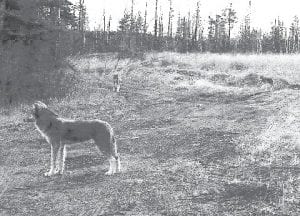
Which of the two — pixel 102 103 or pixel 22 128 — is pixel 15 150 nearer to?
pixel 22 128

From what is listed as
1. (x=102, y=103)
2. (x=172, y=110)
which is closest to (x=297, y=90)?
(x=172, y=110)

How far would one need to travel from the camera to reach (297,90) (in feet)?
54.5

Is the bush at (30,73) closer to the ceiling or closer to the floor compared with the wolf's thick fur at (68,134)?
closer to the ceiling

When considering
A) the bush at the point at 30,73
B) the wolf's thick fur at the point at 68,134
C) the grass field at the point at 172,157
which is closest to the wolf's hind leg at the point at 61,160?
the wolf's thick fur at the point at 68,134

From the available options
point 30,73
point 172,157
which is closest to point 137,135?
point 172,157

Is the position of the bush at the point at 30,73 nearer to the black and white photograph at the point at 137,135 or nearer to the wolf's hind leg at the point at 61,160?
the black and white photograph at the point at 137,135

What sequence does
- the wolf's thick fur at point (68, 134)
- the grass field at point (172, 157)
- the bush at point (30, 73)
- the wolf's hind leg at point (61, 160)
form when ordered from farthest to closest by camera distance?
1. the bush at point (30, 73)
2. the wolf's hind leg at point (61, 160)
3. the wolf's thick fur at point (68, 134)
4. the grass field at point (172, 157)

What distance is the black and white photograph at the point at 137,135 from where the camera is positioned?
255 inches

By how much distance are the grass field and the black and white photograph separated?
0.03 meters

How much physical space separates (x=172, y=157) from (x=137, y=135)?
2.64 metres

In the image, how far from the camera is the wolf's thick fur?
779cm

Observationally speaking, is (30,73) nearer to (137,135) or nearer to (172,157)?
(137,135)

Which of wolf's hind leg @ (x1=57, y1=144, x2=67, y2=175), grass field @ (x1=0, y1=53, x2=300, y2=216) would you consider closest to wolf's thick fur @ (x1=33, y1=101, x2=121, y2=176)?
wolf's hind leg @ (x1=57, y1=144, x2=67, y2=175)

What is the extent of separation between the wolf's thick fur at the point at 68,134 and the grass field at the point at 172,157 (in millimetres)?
276
